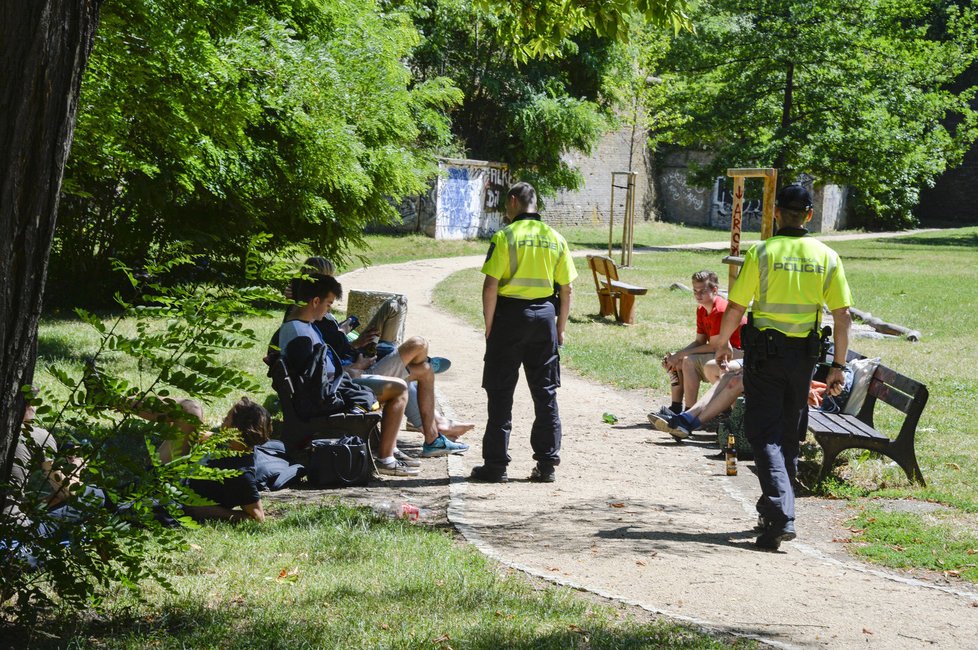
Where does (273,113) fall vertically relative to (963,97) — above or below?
below

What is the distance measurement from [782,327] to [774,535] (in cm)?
111

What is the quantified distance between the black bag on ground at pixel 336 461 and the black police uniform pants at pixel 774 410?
7.96ft

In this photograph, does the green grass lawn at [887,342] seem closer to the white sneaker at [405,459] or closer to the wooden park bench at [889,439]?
the wooden park bench at [889,439]

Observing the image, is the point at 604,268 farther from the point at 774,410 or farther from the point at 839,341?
the point at 774,410

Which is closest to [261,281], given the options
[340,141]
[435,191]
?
[340,141]

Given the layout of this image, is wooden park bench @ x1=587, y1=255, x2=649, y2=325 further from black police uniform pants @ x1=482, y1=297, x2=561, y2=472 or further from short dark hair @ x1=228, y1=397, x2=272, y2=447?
short dark hair @ x1=228, y1=397, x2=272, y2=447

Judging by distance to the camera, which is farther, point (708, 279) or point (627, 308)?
point (627, 308)

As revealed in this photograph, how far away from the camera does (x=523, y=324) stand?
7.07 meters

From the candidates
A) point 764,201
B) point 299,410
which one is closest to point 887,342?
point 764,201

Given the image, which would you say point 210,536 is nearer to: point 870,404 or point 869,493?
point 869,493

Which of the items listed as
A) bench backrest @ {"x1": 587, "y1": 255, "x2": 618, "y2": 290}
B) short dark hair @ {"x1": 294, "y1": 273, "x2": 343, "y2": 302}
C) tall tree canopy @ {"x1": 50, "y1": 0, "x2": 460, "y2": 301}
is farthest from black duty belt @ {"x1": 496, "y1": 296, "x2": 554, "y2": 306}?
A: bench backrest @ {"x1": 587, "y1": 255, "x2": 618, "y2": 290}

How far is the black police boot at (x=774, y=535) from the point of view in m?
5.86

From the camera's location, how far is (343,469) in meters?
6.94

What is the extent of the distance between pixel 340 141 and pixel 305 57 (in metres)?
2.61
